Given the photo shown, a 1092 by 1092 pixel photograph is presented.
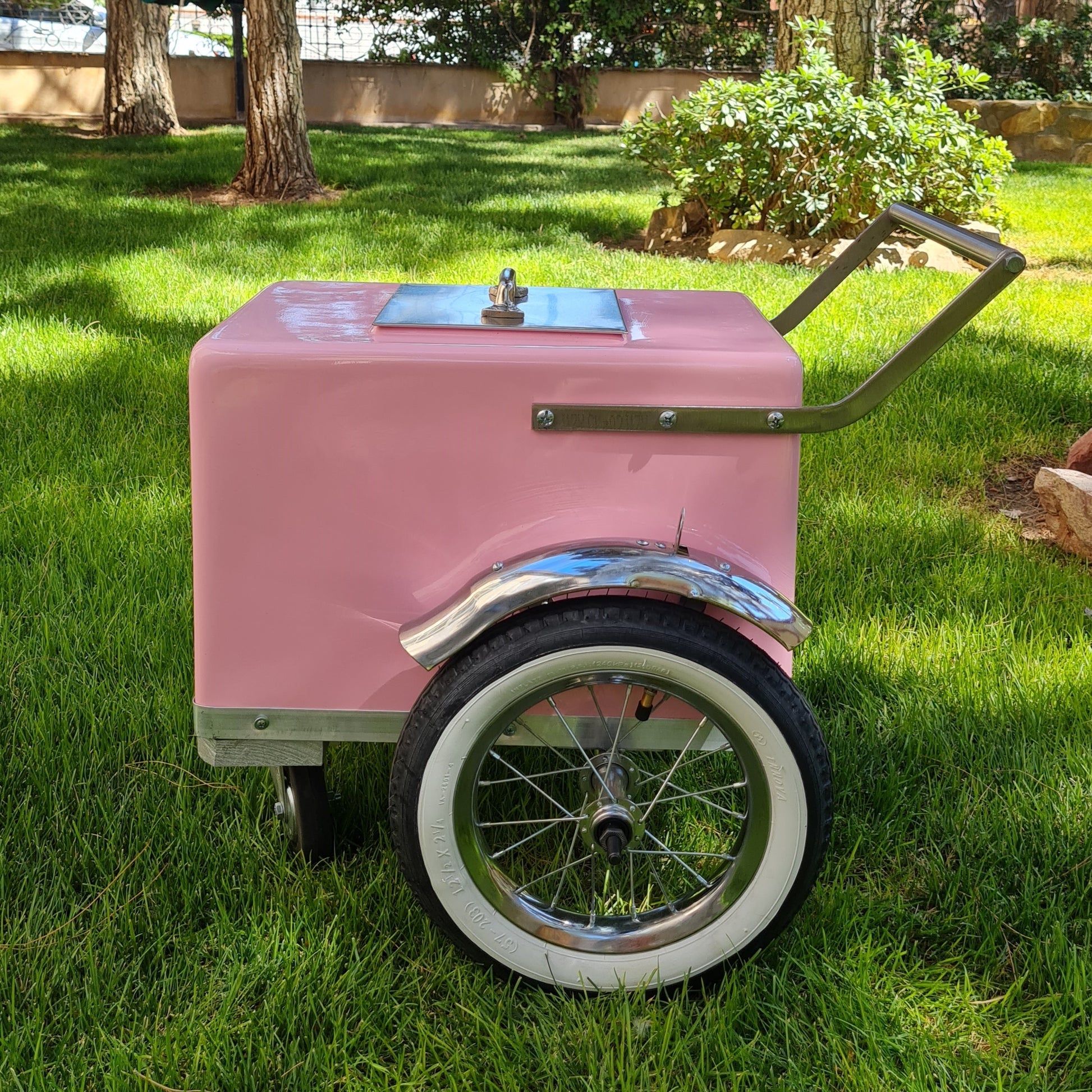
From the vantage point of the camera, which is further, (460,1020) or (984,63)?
(984,63)

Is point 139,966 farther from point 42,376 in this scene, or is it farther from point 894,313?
point 894,313

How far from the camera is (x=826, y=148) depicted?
5.79 m

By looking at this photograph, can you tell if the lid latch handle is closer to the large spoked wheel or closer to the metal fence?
the large spoked wheel

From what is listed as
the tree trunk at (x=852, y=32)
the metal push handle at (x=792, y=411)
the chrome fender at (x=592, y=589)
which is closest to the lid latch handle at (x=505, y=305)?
the metal push handle at (x=792, y=411)

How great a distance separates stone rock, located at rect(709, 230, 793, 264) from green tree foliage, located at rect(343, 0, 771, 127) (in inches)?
383

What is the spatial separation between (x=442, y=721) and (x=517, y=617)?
160mm

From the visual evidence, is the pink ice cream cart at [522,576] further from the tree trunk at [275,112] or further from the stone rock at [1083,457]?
the tree trunk at [275,112]

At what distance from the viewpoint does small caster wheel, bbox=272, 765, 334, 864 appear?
5.35 feet

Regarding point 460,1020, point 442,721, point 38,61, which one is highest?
point 38,61

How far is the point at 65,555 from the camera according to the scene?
2.60 m

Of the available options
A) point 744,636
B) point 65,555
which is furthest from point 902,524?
point 65,555

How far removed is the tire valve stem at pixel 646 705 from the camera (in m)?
1.47

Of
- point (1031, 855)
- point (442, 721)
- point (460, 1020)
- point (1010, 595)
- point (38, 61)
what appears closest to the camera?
point (442, 721)

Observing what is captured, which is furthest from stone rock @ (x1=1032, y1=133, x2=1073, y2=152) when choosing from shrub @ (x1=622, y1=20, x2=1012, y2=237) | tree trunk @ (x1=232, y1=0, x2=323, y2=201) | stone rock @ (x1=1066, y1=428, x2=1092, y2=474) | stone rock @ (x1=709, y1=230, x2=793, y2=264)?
stone rock @ (x1=1066, y1=428, x2=1092, y2=474)
